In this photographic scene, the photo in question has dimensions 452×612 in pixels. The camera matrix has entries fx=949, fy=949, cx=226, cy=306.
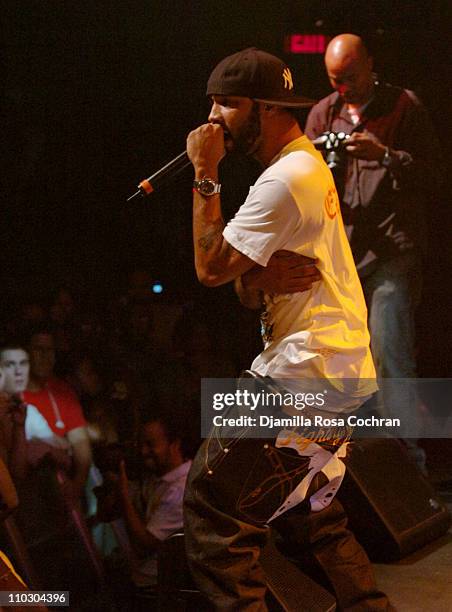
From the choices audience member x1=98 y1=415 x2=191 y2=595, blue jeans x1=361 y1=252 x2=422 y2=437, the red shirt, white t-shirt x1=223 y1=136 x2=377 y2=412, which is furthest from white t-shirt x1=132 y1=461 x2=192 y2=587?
white t-shirt x1=223 y1=136 x2=377 y2=412

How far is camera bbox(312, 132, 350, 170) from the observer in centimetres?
312

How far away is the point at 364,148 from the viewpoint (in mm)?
3098

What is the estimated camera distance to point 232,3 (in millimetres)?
3281

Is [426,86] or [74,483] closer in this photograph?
[74,483]

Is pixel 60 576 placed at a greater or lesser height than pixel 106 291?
lesser

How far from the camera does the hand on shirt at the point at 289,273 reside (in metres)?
1.84

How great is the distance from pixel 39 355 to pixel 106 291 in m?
0.58

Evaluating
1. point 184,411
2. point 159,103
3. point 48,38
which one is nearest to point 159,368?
point 184,411

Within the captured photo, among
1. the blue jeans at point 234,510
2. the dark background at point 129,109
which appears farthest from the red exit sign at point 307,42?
the blue jeans at point 234,510

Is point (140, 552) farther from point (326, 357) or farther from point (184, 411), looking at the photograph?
point (326, 357)

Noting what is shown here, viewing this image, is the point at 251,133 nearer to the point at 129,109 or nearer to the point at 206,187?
the point at 206,187

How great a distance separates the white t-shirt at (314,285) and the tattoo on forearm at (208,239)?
2 cm

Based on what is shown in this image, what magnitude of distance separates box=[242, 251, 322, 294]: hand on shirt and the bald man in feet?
4.35

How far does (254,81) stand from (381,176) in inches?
54.1
